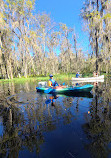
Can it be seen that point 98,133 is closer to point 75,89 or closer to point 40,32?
point 75,89

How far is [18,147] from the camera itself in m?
3.21

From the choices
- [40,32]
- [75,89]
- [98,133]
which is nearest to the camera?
[98,133]

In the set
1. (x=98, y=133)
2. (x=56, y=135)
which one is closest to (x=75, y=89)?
(x=98, y=133)

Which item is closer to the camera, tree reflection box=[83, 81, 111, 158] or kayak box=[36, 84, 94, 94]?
tree reflection box=[83, 81, 111, 158]

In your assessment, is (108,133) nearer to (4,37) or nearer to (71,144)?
(71,144)

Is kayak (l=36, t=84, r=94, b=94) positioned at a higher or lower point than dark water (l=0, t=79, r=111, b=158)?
higher

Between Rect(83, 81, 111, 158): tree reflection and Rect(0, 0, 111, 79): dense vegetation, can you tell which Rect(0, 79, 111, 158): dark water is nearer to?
Rect(83, 81, 111, 158): tree reflection

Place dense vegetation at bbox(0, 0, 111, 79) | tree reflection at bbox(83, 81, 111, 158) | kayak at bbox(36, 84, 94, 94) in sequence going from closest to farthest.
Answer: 1. tree reflection at bbox(83, 81, 111, 158)
2. kayak at bbox(36, 84, 94, 94)
3. dense vegetation at bbox(0, 0, 111, 79)

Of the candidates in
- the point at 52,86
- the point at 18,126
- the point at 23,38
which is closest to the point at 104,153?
the point at 18,126

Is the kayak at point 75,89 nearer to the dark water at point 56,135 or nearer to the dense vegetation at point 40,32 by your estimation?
the dark water at point 56,135

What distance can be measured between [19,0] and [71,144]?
3210cm

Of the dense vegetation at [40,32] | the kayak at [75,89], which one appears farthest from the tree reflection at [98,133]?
the dense vegetation at [40,32]

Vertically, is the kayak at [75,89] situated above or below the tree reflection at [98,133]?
above

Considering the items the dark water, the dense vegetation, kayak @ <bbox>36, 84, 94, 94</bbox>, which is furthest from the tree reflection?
the dense vegetation
